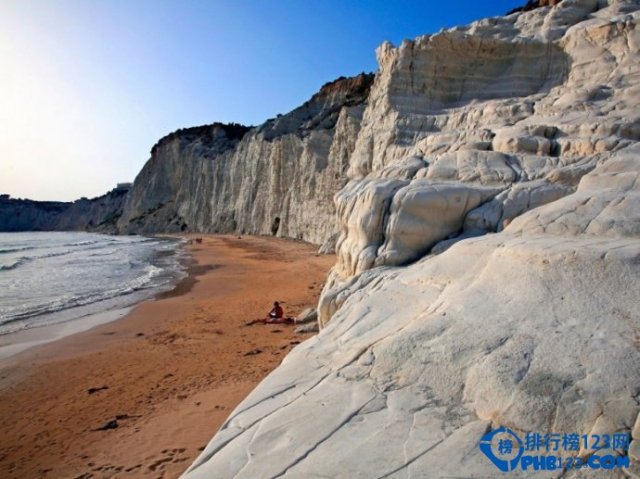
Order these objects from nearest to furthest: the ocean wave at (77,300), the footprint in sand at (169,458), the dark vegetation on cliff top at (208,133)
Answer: the footprint in sand at (169,458) → the ocean wave at (77,300) → the dark vegetation on cliff top at (208,133)

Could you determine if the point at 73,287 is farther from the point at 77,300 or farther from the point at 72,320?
the point at 72,320

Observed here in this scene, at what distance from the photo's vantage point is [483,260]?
4992 millimetres

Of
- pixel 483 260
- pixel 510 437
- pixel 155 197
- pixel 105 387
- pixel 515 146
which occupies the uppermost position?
pixel 155 197

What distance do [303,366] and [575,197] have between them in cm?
448

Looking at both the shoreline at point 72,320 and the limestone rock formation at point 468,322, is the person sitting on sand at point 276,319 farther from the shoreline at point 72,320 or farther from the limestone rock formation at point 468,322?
the shoreline at point 72,320

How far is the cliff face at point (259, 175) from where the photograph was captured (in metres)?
35.4

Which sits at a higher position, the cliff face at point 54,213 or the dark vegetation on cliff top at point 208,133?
the dark vegetation on cliff top at point 208,133

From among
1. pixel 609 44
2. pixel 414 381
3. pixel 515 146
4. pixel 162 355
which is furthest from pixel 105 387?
pixel 609 44

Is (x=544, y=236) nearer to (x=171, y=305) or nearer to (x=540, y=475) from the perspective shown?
(x=540, y=475)

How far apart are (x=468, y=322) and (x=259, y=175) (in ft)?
154

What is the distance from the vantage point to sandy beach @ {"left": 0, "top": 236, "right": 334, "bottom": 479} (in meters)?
5.25

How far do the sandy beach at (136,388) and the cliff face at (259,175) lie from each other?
1682 centimetres

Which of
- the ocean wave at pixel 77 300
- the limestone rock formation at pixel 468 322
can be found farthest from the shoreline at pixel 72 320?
the limestone rock formation at pixel 468 322

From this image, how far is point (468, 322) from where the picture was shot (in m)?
4.03
